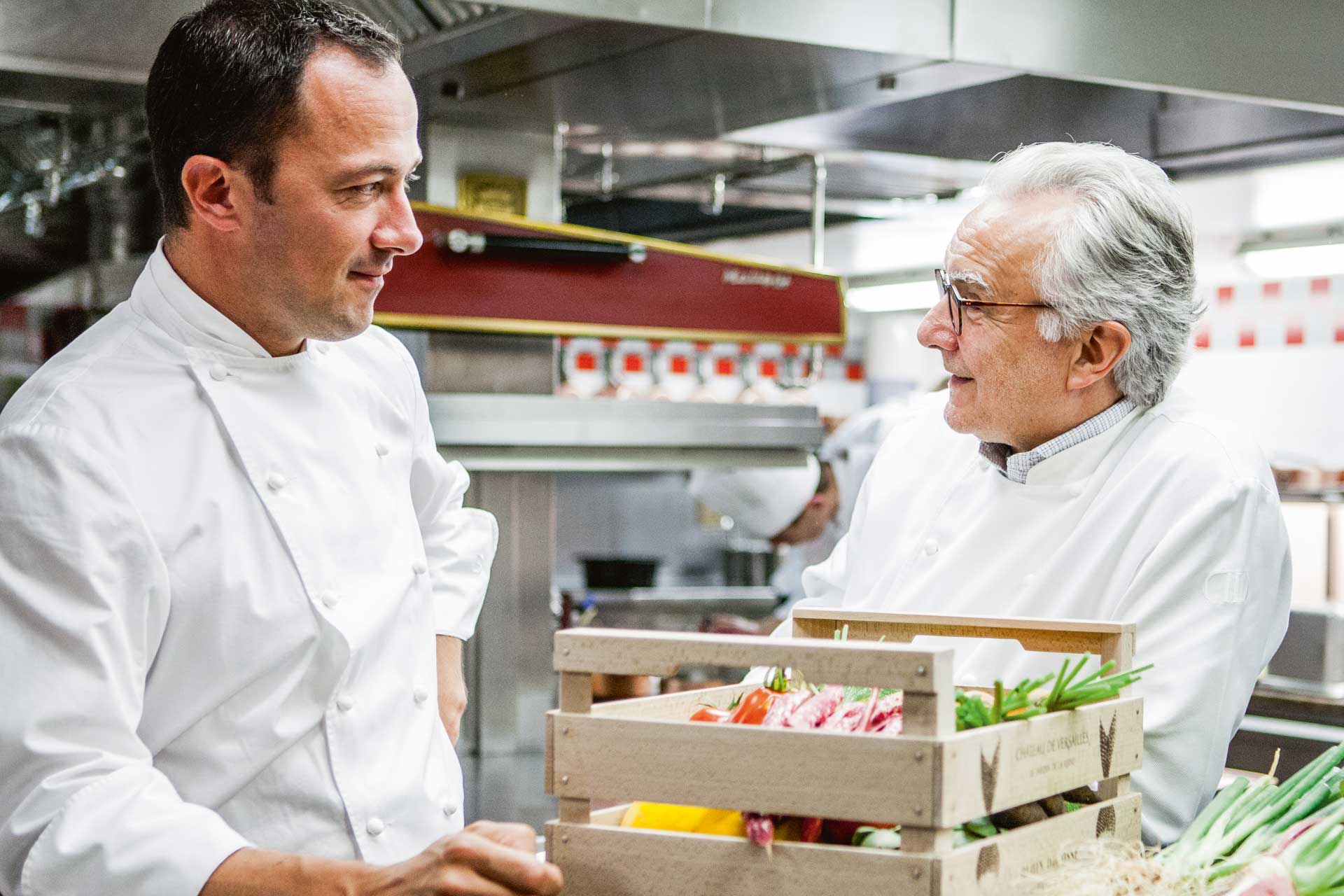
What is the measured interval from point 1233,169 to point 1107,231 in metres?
1.93

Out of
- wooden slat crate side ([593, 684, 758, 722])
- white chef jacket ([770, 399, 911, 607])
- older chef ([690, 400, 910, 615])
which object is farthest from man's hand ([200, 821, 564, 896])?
white chef jacket ([770, 399, 911, 607])

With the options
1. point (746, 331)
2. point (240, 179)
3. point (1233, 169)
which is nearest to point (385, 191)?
point (240, 179)

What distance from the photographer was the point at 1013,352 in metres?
1.78

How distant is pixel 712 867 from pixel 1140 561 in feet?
2.67

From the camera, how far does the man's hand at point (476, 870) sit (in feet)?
3.52

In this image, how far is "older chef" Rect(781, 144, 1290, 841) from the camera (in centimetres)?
162

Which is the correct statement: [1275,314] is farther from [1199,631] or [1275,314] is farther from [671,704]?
[671,704]

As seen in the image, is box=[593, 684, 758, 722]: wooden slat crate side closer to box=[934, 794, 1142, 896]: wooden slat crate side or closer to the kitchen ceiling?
box=[934, 794, 1142, 896]: wooden slat crate side

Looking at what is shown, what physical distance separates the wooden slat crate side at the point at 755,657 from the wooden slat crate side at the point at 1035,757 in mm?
59

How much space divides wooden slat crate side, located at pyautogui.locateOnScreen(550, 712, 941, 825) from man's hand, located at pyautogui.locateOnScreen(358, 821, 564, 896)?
0.08 m

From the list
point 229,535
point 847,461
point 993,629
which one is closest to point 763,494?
point 847,461

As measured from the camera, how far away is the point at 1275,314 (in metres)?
7.97

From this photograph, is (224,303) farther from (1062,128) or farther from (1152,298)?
(1062,128)

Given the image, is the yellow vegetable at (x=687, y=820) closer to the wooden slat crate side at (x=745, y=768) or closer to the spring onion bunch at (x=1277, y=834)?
the wooden slat crate side at (x=745, y=768)
